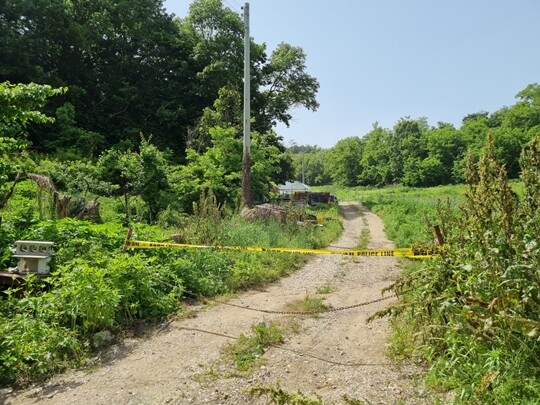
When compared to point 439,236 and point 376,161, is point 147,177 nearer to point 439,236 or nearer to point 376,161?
point 439,236

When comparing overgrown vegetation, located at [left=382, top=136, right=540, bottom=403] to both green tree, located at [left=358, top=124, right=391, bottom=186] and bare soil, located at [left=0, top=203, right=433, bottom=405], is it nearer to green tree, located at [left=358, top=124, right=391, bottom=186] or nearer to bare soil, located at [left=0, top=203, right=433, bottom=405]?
bare soil, located at [left=0, top=203, right=433, bottom=405]

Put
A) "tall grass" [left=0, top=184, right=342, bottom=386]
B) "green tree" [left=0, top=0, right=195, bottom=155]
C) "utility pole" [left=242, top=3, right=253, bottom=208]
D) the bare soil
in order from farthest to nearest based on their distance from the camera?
"green tree" [left=0, top=0, right=195, bottom=155]
"utility pole" [left=242, top=3, right=253, bottom=208]
"tall grass" [left=0, top=184, right=342, bottom=386]
the bare soil

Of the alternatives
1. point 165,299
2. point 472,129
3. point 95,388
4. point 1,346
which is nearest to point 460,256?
point 95,388

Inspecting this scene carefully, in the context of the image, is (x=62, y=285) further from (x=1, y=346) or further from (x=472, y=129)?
(x=472, y=129)

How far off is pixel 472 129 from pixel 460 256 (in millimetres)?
80045

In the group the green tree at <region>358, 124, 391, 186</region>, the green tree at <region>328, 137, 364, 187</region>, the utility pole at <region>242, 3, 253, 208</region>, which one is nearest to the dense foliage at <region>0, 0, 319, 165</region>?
the utility pole at <region>242, 3, 253, 208</region>

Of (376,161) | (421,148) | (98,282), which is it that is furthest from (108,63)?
(376,161)

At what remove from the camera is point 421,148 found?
7744cm

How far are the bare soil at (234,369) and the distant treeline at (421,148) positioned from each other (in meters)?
49.3

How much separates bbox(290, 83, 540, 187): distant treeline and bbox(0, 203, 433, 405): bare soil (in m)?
49.3

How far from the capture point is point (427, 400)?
3434 millimetres

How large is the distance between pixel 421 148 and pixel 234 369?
7952 cm

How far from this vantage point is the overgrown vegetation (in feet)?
9.62

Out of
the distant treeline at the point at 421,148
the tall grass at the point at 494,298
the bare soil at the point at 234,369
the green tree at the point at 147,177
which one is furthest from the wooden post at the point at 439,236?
the distant treeline at the point at 421,148
